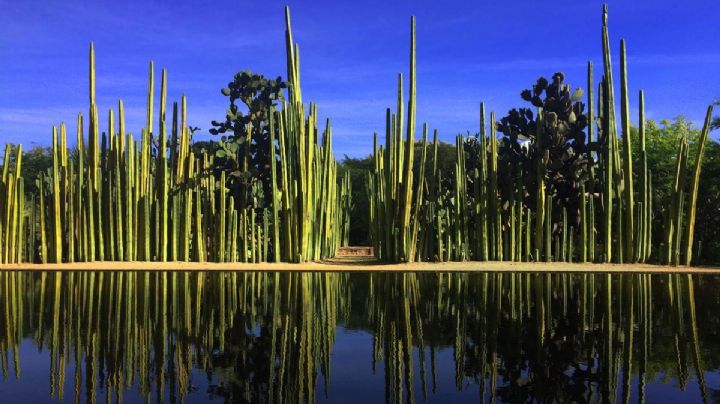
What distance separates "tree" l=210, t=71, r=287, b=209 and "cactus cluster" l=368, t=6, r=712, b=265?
3.23 m

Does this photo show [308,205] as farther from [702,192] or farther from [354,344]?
[702,192]

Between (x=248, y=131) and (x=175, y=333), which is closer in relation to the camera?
(x=175, y=333)

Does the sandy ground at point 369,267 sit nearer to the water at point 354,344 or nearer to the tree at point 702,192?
the tree at point 702,192

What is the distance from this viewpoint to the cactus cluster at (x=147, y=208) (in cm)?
1425

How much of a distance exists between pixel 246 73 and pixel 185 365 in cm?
1296

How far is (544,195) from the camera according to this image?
1578 cm

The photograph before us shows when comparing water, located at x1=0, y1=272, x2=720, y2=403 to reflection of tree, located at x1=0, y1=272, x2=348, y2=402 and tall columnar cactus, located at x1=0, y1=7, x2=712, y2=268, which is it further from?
tall columnar cactus, located at x1=0, y1=7, x2=712, y2=268

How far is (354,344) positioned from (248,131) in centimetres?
1205

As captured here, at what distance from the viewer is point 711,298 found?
30.3 feet

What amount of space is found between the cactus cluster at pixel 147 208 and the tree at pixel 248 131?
1.60 metres

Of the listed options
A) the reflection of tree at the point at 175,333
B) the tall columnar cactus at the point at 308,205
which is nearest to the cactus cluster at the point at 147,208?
the tall columnar cactus at the point at 308,205

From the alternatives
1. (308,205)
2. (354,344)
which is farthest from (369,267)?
(354,344)

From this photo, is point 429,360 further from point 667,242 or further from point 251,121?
point 251,121

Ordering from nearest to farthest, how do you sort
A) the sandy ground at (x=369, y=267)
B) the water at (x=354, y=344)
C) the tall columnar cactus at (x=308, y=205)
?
the water at (x=354, y=344) → the sandy ground at (x=369, y=267) → the tall columnar cactus at (x=308, y=205)
